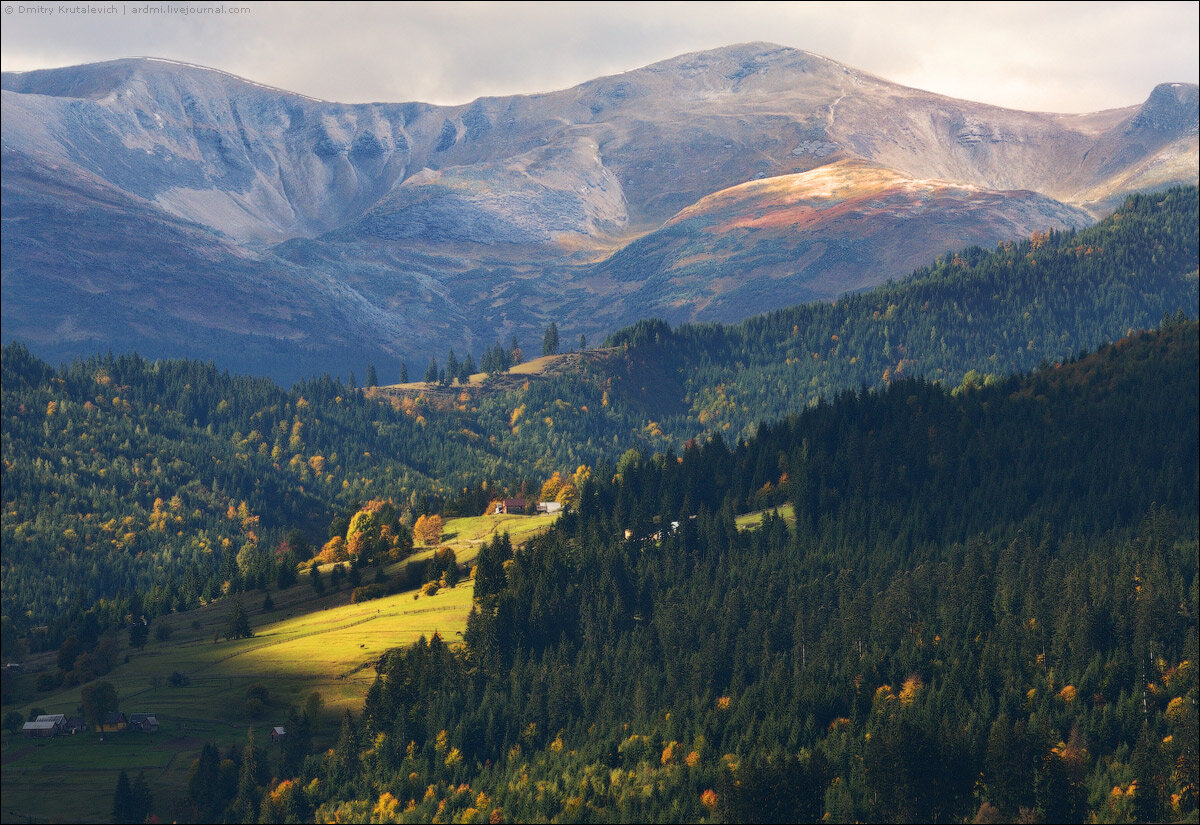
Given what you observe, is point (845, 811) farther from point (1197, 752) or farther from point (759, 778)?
point (1197, 752)

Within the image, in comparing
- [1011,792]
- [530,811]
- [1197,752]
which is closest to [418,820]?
[530,811]

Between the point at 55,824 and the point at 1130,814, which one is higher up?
the point at 55,824

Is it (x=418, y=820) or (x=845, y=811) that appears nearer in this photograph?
(x=845, y=811)

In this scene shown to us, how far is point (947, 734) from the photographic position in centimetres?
19575

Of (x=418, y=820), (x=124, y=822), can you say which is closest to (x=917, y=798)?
(x=418, y=820)

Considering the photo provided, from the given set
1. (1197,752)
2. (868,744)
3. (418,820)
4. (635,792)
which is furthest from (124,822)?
(1197,752)

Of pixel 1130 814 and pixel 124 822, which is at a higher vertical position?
pixel 124 822

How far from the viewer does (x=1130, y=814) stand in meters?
183

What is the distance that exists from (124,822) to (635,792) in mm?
70273

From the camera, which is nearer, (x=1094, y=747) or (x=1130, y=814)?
(x=1130, y=814)

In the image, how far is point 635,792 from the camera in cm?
19300

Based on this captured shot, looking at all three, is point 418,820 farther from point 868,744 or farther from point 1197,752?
point 1197,752

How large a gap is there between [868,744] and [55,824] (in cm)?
11124

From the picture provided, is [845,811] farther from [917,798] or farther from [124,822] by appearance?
[124,822]
